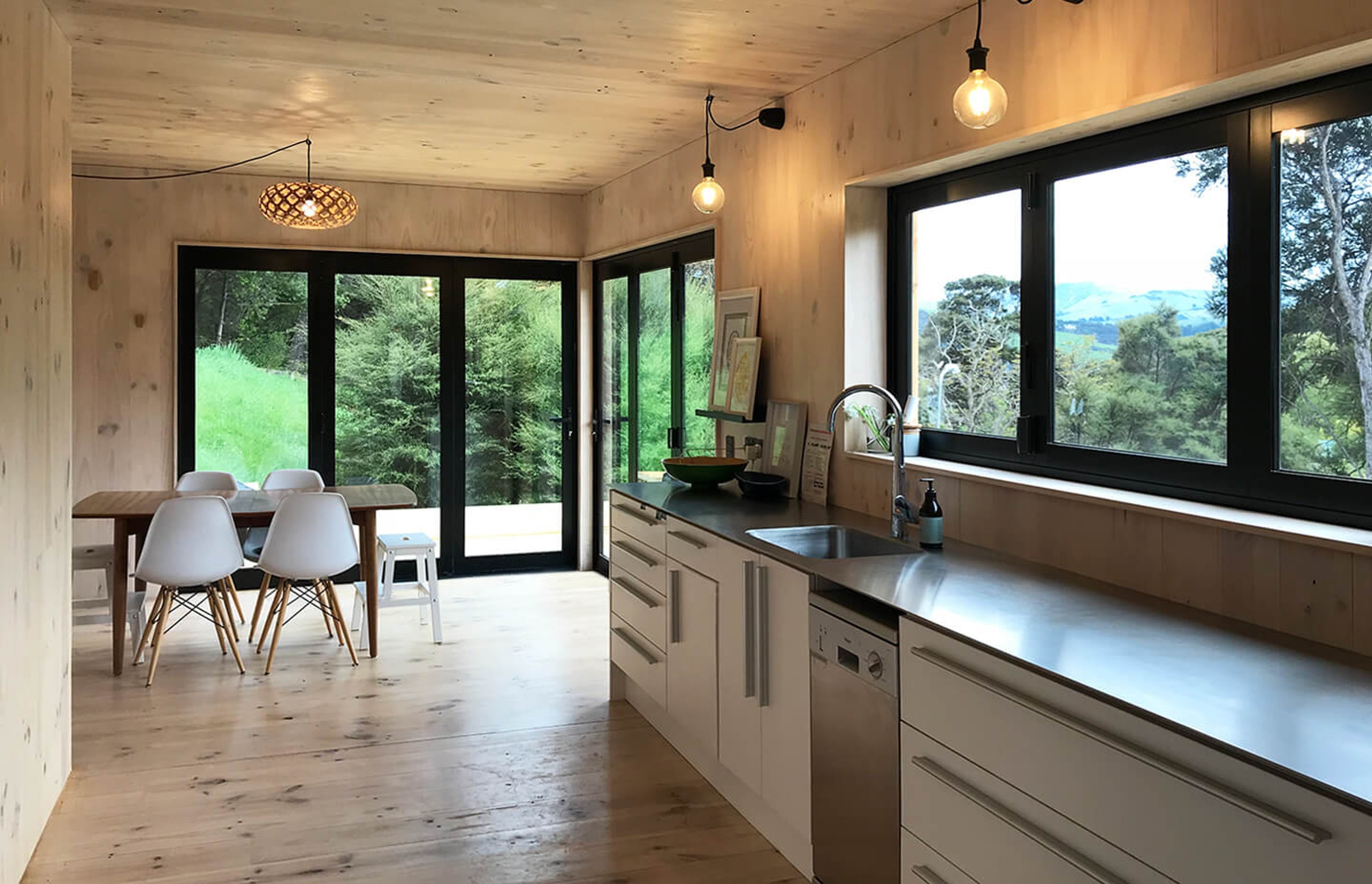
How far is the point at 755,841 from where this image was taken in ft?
10.7

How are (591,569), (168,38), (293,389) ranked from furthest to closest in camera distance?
(591,569) < (293,389) < (168,38)

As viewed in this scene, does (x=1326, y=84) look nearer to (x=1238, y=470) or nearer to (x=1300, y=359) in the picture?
(x=1300, y=359)

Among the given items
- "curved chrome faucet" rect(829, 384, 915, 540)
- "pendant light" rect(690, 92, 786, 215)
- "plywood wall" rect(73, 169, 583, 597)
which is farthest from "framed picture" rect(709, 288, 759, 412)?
"plywood wall" rect(73, 169, 583, 597)

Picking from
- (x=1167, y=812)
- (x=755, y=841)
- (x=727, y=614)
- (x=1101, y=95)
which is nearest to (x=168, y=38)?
(x=727, y=614)

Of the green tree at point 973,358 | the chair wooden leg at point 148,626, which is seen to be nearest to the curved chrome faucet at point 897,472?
the green tree at point 973,358

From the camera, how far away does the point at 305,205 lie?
5.34m

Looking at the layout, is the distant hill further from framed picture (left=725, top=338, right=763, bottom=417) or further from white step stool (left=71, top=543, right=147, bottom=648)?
white step stool (left=71, top=543, right=147, bottom=648)

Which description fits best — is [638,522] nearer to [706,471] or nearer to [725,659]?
[706,471]

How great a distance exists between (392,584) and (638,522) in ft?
7.17

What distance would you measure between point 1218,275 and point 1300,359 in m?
0.32

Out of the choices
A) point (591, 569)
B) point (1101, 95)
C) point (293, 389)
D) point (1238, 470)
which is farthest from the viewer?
point (591, 569)

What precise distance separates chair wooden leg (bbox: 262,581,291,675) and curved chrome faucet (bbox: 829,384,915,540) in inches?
114

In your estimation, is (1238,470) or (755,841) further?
(755,841)

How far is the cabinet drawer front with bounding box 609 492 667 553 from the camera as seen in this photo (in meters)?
3.97
